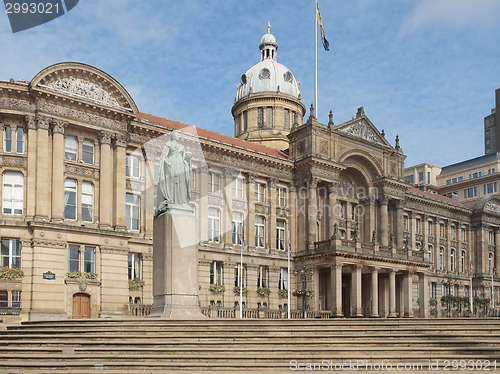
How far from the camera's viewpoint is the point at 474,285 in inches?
3147

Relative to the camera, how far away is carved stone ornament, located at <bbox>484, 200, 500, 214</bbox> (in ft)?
268

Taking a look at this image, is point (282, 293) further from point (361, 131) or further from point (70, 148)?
point (70, 148)

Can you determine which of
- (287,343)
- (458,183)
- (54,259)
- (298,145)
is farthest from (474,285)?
(287,343)

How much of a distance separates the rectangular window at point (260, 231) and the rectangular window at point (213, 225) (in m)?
4.58

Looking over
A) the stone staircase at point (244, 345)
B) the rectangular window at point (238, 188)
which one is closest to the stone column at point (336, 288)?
the rectangular window at point (238, 188)

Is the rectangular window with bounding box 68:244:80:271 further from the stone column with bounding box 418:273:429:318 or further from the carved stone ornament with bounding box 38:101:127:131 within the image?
the stone column with bounding box 418:273:429:318

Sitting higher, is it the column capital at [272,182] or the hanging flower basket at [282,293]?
the column capital at [272,182]

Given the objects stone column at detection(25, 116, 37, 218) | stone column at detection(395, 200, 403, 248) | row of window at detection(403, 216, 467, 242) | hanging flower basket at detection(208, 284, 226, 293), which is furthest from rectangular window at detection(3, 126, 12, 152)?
row of window at detection(403, 216, 467, 242)

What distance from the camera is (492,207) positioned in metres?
82.7

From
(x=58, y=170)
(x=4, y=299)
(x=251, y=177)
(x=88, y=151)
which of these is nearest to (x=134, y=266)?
(x=88, y=151)

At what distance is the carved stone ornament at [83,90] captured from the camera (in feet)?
143

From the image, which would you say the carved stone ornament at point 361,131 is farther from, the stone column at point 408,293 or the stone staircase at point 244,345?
the stone staircase at point 244,345

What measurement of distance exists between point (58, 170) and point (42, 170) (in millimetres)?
1134

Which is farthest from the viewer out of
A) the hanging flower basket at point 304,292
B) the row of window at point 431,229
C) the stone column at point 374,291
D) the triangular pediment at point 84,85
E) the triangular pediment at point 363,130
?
the row of window at point 431,229
